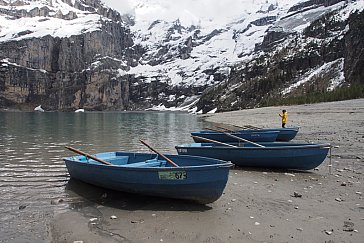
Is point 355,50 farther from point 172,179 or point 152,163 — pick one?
point 172,179

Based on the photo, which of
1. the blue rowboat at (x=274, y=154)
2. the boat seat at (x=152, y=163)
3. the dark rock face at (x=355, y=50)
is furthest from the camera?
the dark rock face at (x=355, y=50)

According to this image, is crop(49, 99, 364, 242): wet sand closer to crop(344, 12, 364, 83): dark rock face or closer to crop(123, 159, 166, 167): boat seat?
crop(123, 159, 166, 167): boat seat

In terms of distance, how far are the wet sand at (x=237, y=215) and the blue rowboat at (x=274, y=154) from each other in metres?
1.16

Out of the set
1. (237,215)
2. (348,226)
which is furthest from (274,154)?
(348,226)

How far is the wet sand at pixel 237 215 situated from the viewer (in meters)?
8.01

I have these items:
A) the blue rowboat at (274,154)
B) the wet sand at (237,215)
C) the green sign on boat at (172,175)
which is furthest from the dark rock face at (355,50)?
the green sign on boat at (172,175)

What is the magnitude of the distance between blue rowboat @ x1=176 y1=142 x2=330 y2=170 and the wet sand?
1155 millimetres

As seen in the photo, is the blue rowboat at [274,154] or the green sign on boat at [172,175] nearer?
the green sign on boat at [172,175]

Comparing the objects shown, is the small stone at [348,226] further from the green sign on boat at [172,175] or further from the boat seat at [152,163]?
the boat seat at [152,163]

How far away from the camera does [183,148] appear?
53.3 feet

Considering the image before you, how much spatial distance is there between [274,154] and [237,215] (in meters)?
6.39

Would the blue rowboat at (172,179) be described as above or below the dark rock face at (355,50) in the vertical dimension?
below

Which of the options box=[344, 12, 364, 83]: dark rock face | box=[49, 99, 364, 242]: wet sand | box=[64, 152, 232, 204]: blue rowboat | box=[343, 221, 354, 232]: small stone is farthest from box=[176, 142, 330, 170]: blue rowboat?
box=[344, 12, 364, 83]: dark rock face

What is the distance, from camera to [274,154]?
15008mm
